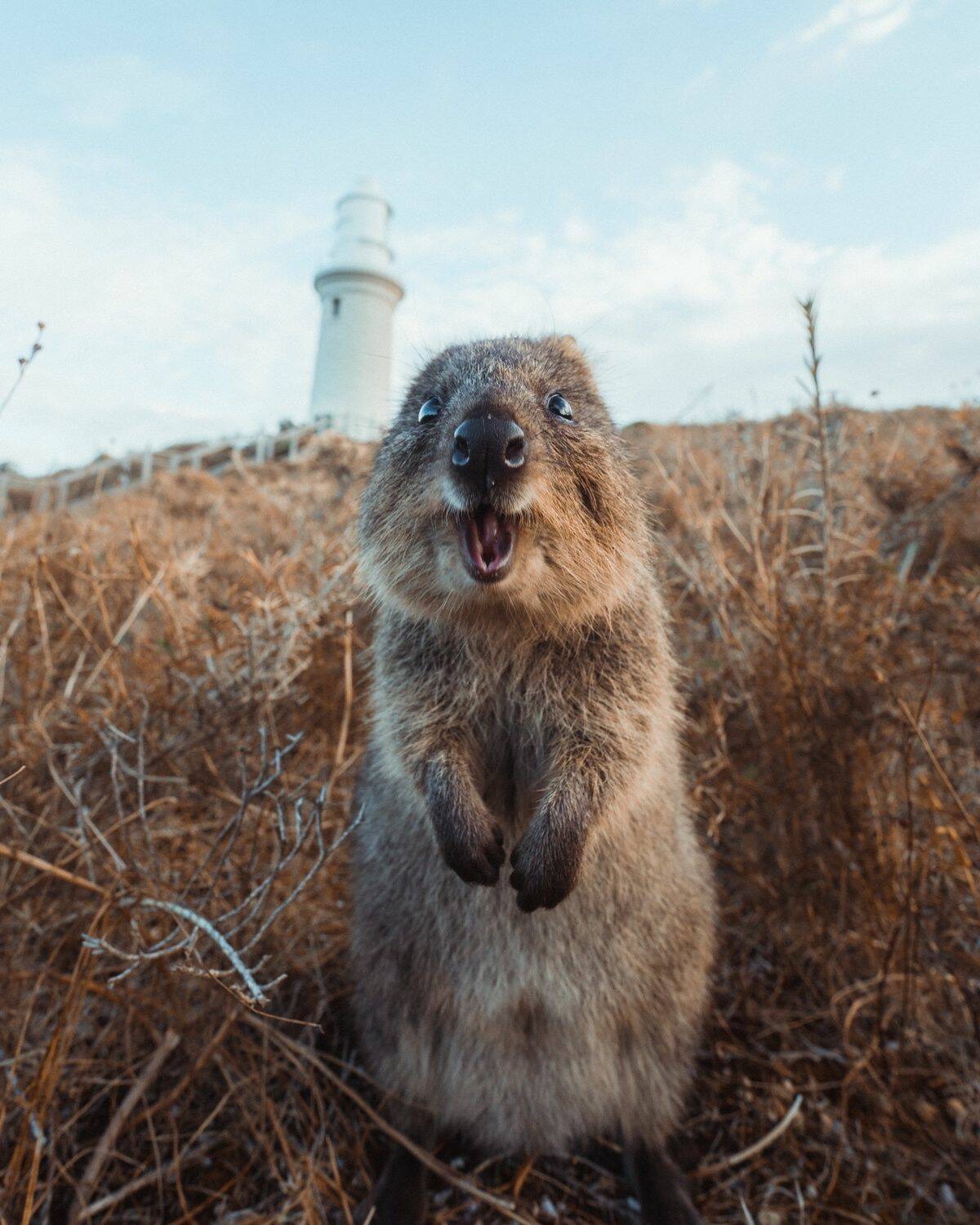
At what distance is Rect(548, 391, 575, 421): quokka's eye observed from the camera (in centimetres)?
252

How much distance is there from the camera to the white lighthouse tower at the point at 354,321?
2900cm

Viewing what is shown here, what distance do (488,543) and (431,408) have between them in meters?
0.56

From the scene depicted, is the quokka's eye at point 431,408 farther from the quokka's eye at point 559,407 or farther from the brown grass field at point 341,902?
the brown grass field at point 341,902

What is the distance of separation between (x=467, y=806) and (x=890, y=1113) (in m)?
1.77

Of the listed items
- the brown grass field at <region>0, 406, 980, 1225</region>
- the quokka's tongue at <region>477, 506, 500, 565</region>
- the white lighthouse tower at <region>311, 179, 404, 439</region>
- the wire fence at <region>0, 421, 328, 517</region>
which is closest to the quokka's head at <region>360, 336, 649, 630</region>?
the quokka's tongue at <region>477, 506, 500, 565</region>

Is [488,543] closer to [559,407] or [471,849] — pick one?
[559,407]

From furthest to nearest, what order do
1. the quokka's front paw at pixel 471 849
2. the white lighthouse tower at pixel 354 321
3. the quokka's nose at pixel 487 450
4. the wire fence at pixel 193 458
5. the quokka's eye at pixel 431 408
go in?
1. the white lighthouse tower at pixel 354 321
2. the wire fence at pixel 193 458
3. the quokka's eye at pixel 431 408
4. the quokka's front paw at pixel 471 849
5. the quokka's nose at pixel 487 450

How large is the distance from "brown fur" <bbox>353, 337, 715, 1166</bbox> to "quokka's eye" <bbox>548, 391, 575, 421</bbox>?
56mm

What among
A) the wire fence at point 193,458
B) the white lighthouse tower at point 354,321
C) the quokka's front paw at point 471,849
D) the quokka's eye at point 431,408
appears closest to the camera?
the quokka's front paw at point 471,849

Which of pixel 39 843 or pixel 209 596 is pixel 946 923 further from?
pixel 209 596

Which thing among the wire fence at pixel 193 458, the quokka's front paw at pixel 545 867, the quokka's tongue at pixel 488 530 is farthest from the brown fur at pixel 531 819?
the wire fence at pixel 193 458

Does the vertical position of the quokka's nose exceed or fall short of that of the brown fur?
it exceeds it

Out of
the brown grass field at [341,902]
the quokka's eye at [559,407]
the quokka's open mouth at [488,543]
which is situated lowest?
the brown grass field at [341,902]

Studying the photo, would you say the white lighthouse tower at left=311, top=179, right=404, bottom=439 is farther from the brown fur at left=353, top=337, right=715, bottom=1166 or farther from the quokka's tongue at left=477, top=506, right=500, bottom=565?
the quokka's tongue at left=477, top=506, right=500, bottom=565
